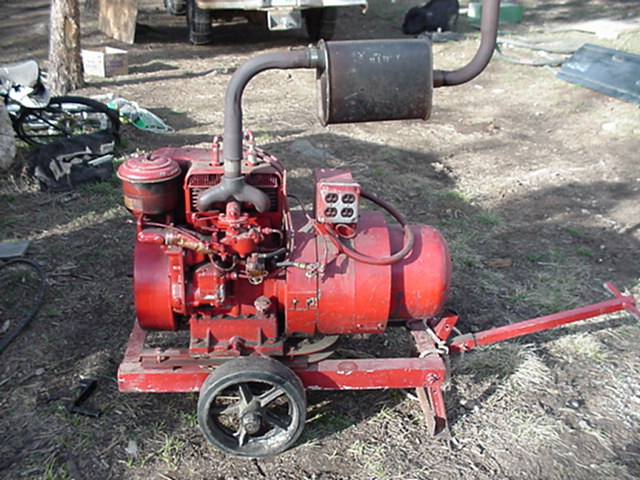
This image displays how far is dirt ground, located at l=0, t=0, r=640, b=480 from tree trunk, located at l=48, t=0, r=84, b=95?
2.23 feet

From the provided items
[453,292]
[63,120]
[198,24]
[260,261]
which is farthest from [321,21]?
[260,261]

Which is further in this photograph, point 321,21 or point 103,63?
point 321,21

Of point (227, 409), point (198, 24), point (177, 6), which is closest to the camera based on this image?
point (227, 409)

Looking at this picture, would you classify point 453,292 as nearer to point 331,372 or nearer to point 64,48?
point 331,372

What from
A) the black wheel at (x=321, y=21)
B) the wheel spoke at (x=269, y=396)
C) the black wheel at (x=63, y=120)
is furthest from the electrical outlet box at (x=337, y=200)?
the black wheel at (x=321, y=21)

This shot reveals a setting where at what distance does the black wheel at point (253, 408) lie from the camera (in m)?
2.79

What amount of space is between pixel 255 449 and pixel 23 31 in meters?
11.5

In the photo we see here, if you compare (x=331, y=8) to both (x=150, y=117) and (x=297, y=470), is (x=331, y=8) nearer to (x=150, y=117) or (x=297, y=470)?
(x=150, y=117)

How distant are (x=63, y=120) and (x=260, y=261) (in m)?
4.41

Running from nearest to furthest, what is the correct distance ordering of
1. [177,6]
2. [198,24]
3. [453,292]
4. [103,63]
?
[453,292]
[103,63]
[198,24]
[177,6]

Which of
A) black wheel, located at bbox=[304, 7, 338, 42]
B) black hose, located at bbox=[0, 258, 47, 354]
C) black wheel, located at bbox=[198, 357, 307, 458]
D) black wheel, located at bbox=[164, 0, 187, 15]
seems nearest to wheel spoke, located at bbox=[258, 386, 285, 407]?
black wheel, located at bbox=[198, 357, 307, 458]

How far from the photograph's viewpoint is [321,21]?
11109mm

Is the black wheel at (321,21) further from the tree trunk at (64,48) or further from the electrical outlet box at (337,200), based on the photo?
the electrical outlet box at (337,200)

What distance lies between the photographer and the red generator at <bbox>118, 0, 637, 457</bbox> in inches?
110
